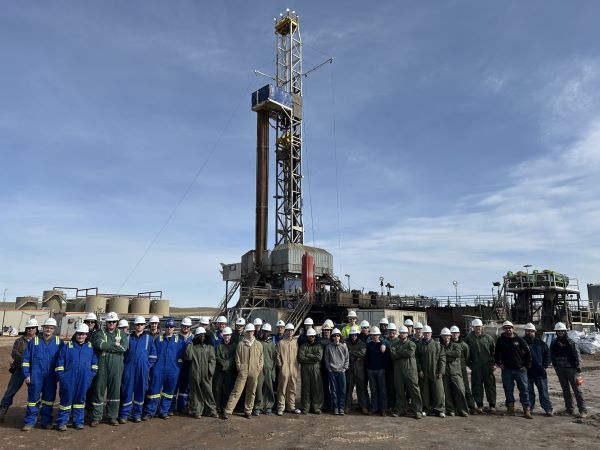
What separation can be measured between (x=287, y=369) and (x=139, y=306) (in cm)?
2714

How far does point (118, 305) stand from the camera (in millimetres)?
32219

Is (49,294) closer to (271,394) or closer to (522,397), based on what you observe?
(271,394)

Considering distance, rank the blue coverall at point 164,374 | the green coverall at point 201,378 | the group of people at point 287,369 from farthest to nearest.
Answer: the green coverall at point 201,378
the blue coverall at point 164,374
the group of people at point 287,369

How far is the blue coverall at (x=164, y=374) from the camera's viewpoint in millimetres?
8258

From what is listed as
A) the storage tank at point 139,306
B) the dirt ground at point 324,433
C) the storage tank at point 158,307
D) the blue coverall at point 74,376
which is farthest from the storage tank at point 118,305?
the blue coverall at point 74,376

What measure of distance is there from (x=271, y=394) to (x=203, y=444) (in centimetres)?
238

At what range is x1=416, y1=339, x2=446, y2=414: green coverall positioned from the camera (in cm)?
882

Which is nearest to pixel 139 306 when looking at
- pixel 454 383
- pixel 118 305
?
pixel 118 305

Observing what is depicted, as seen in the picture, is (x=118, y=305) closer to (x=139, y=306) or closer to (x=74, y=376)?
(x=139, y=306)

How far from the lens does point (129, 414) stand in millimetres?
8102

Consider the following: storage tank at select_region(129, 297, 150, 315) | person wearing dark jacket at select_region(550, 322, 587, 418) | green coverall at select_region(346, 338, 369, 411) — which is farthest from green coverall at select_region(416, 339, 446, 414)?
storage tank at select_region(129, 297, 150, 315)

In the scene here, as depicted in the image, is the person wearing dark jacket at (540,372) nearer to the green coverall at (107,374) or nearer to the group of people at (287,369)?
the group of people at (287,369)

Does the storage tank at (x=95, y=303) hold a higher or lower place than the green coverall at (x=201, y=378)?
higher

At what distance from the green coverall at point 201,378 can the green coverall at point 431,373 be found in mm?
4075
